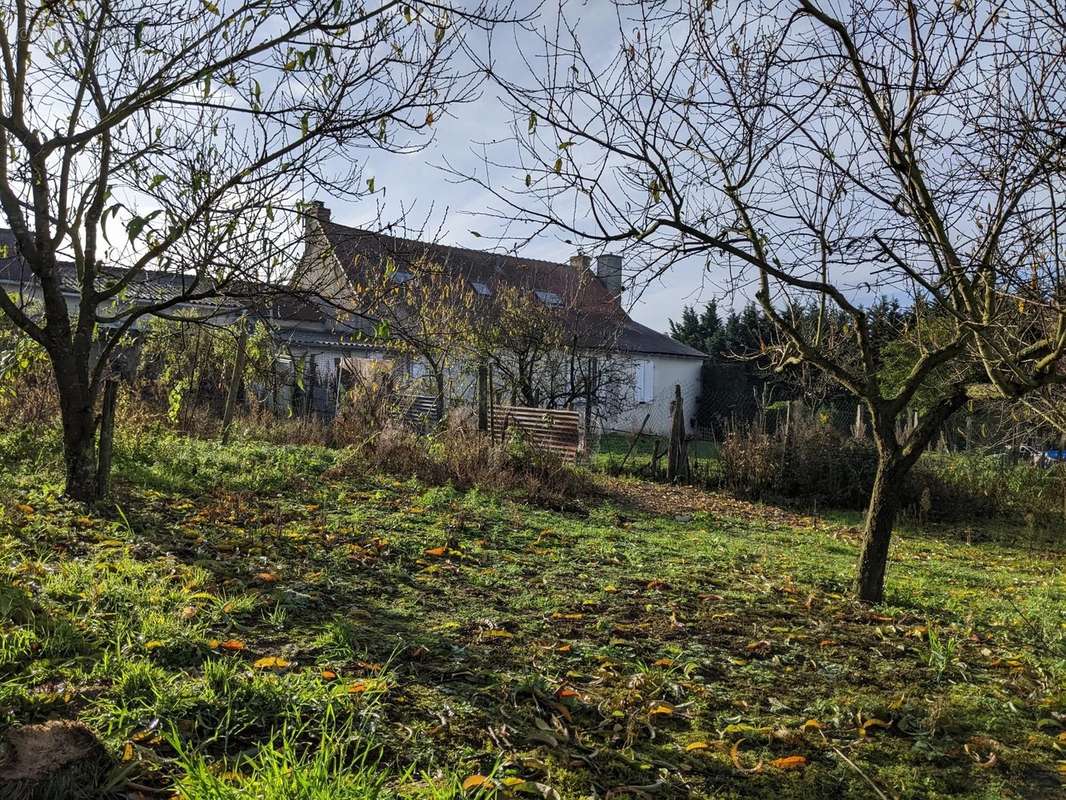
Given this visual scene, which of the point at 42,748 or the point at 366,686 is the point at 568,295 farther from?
the point at 42,748

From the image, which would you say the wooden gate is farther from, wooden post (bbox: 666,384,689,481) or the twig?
the twig

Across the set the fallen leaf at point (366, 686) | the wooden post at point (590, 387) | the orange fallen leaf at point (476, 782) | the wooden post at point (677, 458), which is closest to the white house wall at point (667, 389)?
the wooden post at point (590, 387)

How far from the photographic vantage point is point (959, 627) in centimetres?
508

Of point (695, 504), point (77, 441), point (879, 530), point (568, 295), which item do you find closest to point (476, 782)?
point (879, 530)

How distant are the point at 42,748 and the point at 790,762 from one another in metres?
2.53

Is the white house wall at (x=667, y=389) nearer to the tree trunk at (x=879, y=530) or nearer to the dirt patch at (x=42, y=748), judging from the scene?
the tree trunk at (x=879, y=530)

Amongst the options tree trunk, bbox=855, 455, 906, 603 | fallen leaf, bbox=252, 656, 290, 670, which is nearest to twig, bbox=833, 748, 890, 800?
fallen leaf, bbox=252, 656, 290, 670

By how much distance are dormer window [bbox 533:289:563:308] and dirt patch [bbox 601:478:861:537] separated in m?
6.46

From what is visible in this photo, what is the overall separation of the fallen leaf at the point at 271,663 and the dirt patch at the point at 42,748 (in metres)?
0.78

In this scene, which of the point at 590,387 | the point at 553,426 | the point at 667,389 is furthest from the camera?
the point at 667,389

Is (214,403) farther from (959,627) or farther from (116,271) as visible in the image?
(959,627)

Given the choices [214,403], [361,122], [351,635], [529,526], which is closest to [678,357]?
[214,403]

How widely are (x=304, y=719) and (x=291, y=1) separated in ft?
14.1

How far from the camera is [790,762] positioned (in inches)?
116
